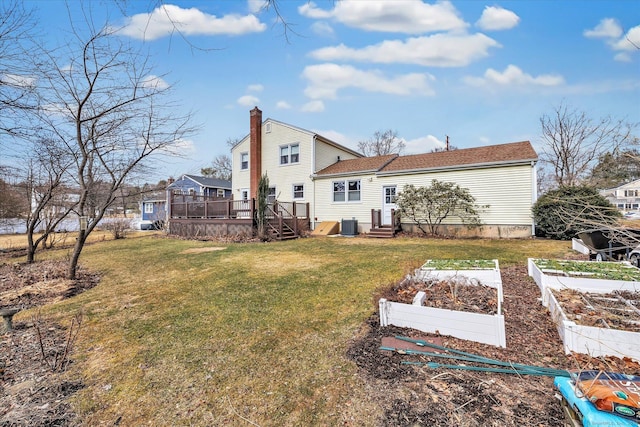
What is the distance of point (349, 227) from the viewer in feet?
48.0

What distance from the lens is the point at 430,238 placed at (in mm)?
12219

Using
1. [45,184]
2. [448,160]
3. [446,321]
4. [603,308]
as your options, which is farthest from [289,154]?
[603,308]

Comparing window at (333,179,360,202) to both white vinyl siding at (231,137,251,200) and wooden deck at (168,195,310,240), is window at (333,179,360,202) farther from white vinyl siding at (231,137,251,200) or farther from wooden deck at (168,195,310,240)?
white vinyl siding at (231,137,251,200)

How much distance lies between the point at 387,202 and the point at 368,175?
1.85 metres

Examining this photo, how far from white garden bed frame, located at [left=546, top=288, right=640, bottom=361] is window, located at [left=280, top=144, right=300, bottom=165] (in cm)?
1618

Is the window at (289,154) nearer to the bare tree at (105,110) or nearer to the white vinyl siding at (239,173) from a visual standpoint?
the white vinyl siding at (239,173)

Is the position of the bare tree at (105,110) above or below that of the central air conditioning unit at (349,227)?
above

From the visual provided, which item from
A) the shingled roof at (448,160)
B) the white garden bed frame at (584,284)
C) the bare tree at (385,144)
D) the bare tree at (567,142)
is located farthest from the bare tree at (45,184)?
the bare tree at (385,144)

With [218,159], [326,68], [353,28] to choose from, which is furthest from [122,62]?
[218,159]

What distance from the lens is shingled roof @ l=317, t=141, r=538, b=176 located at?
11.9 meters

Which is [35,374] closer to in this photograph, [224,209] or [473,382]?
[473,382]

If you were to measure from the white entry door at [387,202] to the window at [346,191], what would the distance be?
1.57 metres

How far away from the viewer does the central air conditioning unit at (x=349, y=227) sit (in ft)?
47.7

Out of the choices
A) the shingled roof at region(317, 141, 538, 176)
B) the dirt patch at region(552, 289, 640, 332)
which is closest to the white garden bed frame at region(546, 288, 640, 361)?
the dirt patch at region(552, 289, 640, 332)
